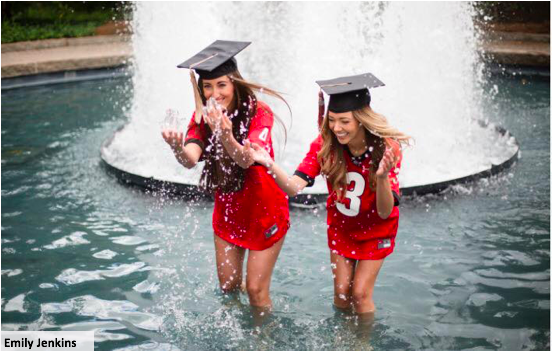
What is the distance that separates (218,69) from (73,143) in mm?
6303

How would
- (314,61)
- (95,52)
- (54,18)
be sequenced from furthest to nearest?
(54,18)
(95,52)
(314,61)

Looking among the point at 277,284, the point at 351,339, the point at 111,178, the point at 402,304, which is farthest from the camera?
the point at 111,178

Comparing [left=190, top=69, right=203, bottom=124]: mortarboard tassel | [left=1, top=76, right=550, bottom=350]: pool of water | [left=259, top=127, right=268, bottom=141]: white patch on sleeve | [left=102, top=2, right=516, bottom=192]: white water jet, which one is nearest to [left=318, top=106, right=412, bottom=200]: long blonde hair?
[left=259, top=127, right=268, bottom=141]: white patch on sleeve

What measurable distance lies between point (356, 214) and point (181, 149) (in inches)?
43.3

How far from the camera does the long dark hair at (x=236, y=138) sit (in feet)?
13.3

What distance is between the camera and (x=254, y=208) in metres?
4.23

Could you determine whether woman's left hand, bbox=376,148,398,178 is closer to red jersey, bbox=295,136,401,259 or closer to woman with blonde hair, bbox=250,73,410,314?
woman with blonde hair, bbox=250,73,410,314

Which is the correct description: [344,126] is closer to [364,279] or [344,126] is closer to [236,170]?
[236,170]

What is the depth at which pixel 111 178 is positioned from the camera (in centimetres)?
807

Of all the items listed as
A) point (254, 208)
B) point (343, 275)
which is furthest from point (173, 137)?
point (343, 275)

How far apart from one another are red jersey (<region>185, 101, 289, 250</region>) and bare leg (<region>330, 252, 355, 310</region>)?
0.39 m

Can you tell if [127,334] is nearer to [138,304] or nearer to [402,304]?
[138,304]

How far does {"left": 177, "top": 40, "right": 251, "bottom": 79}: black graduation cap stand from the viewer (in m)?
3.89

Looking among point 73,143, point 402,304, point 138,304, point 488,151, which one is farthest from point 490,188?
point 73,143
